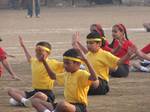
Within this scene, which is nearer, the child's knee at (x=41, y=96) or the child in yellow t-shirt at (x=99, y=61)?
the child's knee at (x=41, y=96)

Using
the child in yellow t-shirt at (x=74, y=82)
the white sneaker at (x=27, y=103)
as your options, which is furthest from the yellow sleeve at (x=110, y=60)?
the child in yellow t-shirt at (x=74, y=82)

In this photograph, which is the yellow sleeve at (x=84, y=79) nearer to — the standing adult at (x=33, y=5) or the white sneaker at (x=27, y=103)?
the white sneaker at (x=27, y=103)

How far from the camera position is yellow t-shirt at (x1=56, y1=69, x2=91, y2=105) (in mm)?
9094

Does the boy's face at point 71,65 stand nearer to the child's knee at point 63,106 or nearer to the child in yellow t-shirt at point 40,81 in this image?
the child's knee at point 63,106

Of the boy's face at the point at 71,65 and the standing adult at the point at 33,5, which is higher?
the boy's face at the point at 71,65

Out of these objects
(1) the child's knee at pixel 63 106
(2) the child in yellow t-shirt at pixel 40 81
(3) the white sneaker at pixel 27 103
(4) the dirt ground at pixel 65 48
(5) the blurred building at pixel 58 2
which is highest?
(1) the child's knee at pixel 63 106

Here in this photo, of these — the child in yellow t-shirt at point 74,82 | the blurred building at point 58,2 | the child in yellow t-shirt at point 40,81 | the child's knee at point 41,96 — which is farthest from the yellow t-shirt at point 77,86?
the blurred building at point 58,2

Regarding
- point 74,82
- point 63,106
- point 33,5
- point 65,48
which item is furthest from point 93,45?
point 33,5

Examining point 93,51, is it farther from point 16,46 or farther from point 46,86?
point 16,46

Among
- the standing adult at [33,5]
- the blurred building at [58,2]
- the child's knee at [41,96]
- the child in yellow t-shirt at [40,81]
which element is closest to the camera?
the child's knee at [41,96]

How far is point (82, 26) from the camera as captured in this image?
91.8 feet

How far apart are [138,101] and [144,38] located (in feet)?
37.3

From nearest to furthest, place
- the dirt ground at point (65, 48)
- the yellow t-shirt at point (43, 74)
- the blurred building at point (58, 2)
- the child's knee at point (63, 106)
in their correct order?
the child's knee at point (63, 106), the yellow t-shirt at point (43, 74), the dirt ground at point (65, 48), the blurred building at point (58, 2)

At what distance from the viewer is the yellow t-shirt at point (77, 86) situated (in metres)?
9.09
